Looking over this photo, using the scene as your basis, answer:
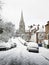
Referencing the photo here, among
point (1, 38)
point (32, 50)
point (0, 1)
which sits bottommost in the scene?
point (32, 50)

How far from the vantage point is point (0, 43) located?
16.6 meters

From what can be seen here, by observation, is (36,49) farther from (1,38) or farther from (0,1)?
(0,1)

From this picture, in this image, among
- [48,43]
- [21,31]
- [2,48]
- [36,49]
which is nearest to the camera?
[36,49]

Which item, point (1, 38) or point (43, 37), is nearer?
point (1, 38)

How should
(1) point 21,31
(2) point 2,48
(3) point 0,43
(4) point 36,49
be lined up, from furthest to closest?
(1) point 21,31 < (2) point 2,48 < (3) point 0,43 < (4) point 36,49

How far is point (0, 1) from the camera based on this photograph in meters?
8.98

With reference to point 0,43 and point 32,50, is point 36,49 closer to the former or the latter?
point 32,50

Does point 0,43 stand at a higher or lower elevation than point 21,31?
lower

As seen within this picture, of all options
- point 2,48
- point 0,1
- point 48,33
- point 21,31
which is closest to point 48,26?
point 48,33

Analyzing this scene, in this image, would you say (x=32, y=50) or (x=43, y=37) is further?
(x=43, y=37)

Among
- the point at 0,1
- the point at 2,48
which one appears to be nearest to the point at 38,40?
the point at 2,48

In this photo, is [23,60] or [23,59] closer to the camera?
[23,60]

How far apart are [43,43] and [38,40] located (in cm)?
83

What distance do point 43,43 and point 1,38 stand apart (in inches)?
303
